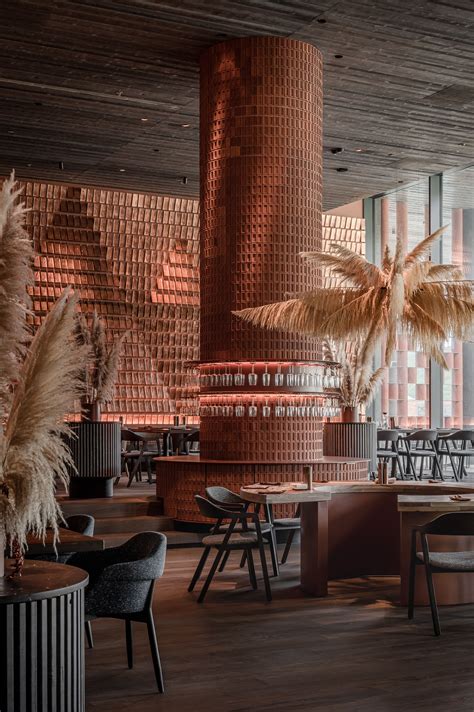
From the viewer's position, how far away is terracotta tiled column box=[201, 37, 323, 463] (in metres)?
8.84

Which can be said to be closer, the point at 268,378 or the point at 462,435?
the point at 268,378

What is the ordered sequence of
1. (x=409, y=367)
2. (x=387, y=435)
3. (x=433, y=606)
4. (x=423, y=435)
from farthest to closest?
(x=409, y=367) < (x=387, y=435) < (x=423, y=435) < (x=433, y=606)

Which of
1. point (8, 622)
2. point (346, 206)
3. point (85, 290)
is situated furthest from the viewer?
point (346, 206)

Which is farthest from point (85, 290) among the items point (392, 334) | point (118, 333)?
point (392, 334)

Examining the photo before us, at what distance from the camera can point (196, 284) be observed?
1617cm

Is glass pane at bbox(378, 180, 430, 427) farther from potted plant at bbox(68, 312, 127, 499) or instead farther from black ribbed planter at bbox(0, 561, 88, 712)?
black ribbed planter at bbox(0, 561, 88, 712)

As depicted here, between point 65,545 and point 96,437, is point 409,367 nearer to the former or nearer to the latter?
point 96,437

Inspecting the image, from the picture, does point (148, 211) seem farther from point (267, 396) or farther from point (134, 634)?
point (134, 634)

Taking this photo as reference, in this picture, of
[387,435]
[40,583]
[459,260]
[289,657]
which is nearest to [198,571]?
[289,657]

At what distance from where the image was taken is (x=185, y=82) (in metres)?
10.4

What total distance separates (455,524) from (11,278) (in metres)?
3.31

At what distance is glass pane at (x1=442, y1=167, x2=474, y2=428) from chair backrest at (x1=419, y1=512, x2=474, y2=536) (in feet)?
29.6

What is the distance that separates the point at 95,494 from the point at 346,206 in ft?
30.2

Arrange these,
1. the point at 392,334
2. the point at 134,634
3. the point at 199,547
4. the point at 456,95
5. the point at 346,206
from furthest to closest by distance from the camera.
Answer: the point at 346,206
the point at 456,95
the point at 199,547
the point at 392,334
the point at 134,634
